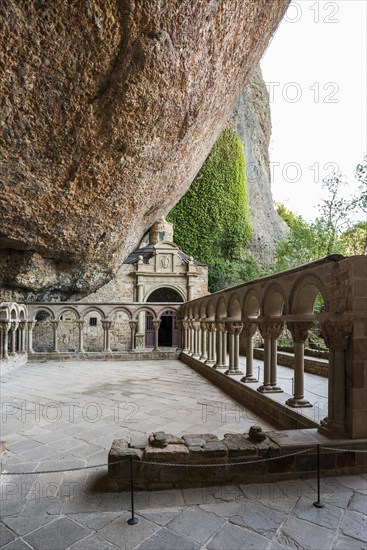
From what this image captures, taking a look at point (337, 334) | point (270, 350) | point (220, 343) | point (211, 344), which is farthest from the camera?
point (211, 344)

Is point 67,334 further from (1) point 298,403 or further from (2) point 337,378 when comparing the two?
(2) point 337,378

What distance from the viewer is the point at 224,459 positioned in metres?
3.09

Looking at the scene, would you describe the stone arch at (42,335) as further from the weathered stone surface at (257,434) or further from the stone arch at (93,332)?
the weathered stone surface at (257,434)

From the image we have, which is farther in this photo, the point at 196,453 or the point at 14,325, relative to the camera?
the point at 14,325

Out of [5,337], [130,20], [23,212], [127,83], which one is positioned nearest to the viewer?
[130,20]

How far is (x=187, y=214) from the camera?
72.6 feet

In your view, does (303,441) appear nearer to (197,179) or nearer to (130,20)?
(130,20)

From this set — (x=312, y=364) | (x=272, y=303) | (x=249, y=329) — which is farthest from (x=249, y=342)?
(x=312, y=364)

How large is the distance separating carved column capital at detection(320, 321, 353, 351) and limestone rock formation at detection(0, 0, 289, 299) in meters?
3.76

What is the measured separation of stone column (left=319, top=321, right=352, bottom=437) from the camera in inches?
141

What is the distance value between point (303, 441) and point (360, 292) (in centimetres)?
152

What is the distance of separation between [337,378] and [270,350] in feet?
6.22

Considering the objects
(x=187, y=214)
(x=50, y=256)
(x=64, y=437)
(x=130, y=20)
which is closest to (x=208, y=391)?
(x=64, y=437)

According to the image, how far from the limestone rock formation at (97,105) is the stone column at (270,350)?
11.2 feet
